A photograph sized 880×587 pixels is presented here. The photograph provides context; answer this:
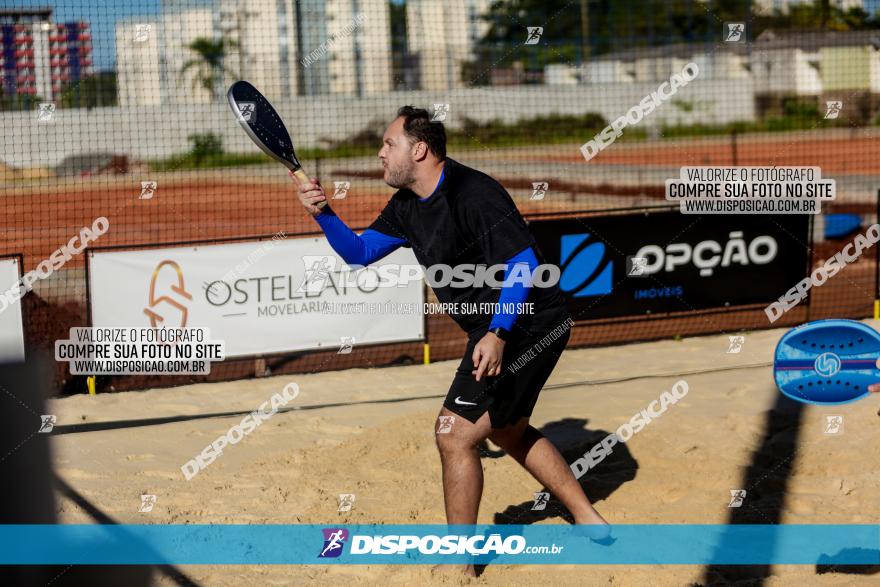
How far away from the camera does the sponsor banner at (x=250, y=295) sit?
798cm

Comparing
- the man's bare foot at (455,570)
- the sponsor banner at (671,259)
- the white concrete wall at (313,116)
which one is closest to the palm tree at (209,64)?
the white concrete wall at (313,116)

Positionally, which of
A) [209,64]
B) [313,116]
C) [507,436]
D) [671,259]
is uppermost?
[209,64]

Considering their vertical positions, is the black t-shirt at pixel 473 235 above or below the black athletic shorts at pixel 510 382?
above

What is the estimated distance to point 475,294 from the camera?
4.33 m

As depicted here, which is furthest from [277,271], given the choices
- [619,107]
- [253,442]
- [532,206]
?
[619,107]

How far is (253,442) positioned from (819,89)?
35.8 m

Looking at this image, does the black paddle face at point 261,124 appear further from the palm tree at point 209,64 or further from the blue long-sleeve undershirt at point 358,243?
the palm tree at point 209,64

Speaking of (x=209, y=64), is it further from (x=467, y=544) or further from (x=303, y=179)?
(x=467, y=544)

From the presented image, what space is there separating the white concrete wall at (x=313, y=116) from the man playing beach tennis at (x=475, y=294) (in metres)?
Result: 18.9

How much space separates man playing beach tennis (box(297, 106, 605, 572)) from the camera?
4.16 meters

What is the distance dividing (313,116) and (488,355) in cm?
2538

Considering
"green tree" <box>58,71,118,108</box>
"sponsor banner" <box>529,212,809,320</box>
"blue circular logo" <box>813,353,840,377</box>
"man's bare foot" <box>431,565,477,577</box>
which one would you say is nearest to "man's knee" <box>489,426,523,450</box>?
"man's bare foot" <box>431,565,477,577</box>

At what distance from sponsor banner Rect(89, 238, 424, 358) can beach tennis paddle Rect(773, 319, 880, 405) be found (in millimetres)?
4293

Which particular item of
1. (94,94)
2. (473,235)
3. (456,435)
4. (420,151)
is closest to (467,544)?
(456,435)
